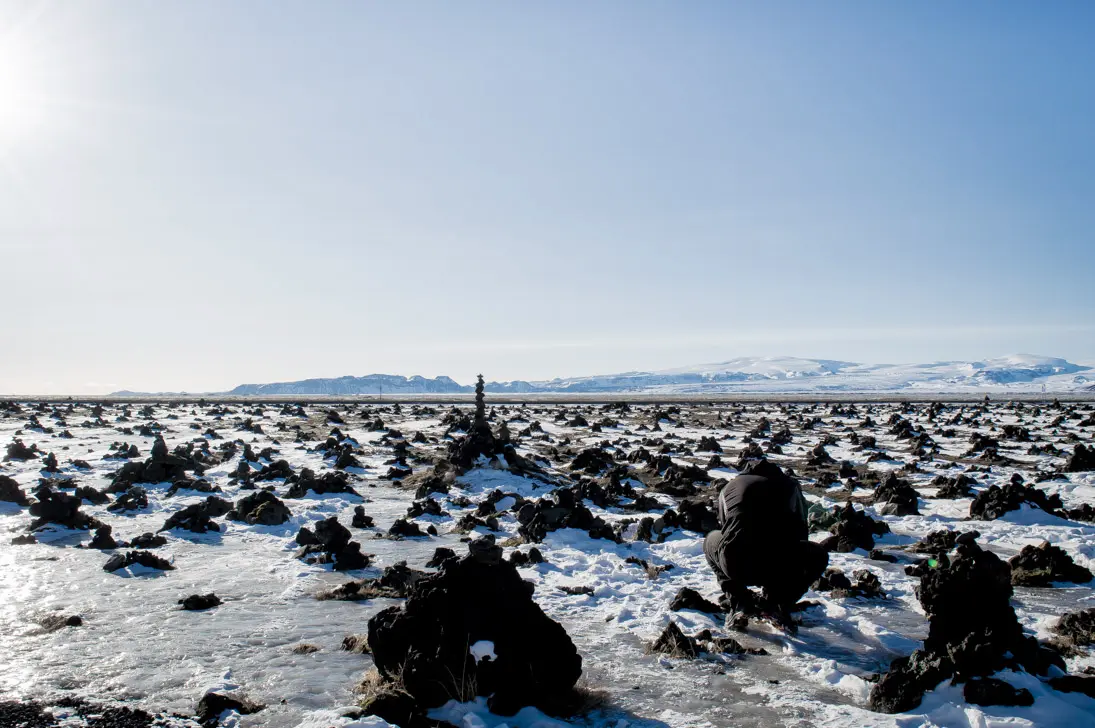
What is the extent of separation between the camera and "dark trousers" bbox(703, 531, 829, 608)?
28.0ft

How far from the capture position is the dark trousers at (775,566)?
853cm

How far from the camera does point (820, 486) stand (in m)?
23.4

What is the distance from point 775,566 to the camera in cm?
859

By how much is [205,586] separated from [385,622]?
5.94 metres

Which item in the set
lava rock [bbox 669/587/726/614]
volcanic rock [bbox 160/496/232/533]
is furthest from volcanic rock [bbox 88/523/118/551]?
lava rock [bbox 669/587/726/614]

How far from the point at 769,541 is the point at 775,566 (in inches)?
12.7

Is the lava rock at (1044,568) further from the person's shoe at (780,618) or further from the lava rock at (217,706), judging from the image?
the lava rock at (217,706)

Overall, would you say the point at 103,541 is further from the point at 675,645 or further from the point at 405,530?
the point at 675,645

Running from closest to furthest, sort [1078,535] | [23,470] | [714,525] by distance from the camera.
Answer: [1078,535], [714,525], [23,470]

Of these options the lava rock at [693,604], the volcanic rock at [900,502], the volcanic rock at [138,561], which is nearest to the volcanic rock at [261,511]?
the volcanic rock at [138,561]

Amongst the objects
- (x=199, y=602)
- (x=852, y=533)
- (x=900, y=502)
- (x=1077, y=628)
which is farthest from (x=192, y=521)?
(x=900, y=502)

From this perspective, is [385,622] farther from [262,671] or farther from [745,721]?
[745,721]

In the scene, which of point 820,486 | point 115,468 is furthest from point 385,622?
point 115,468

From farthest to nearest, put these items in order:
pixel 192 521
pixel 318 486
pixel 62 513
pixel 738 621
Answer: pixel 318 486 → pixel 192 521 → pixel 62 513 → pixel 738 621
